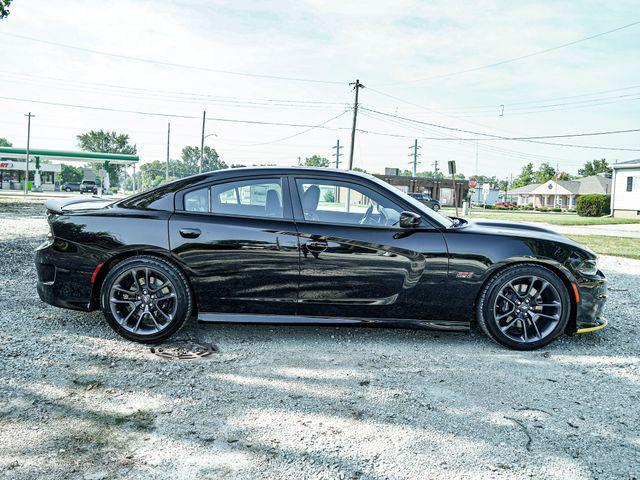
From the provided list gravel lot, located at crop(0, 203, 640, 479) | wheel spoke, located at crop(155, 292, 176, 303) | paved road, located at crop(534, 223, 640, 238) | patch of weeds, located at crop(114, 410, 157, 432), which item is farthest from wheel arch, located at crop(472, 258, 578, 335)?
paved road, located at crop(534, 223, 640, 238)

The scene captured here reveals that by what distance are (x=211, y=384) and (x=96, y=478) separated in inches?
44.5

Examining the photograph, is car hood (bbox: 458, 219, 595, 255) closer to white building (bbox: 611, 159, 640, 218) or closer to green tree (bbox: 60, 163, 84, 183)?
white building (bbox: 611, 159, 640, 218)

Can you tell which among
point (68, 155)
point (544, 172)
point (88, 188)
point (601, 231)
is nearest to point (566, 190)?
point (544, 172)

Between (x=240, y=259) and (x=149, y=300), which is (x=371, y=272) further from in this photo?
(x=149, y=300)

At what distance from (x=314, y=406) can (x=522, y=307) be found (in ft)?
6.92

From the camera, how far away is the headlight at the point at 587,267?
13.8ft

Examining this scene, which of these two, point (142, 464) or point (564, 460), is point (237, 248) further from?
point (564, 460)

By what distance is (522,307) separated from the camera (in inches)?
164

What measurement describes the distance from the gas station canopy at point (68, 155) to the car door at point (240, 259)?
53080 mm

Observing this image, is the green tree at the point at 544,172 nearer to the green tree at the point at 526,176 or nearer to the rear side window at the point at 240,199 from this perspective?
the green tree at the point at 526,176

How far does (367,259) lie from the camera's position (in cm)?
405

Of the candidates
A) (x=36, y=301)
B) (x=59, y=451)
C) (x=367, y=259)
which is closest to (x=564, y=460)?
(x=367, y=259)

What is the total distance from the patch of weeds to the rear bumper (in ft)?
5.44

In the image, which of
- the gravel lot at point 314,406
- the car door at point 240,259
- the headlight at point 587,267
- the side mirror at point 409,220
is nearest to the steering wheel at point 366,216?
the side mirror at point 409,220
